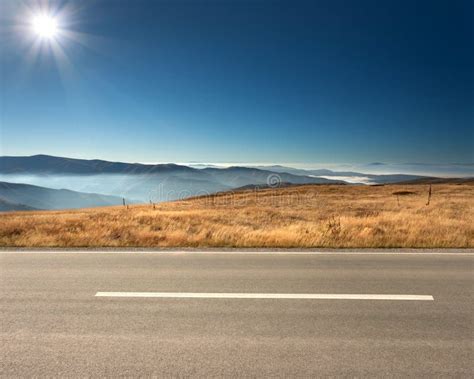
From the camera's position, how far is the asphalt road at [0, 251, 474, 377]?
3430 millimetres

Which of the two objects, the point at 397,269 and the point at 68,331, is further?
the point at 397,269

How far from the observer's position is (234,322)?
4.35 meters

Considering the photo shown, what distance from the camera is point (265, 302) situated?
16.5 ft

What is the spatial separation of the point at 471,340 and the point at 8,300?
6.75 meters

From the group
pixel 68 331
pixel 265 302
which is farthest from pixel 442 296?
pixel 68 331

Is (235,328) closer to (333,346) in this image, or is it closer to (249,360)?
(249,360)

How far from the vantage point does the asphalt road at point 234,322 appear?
11.3ft

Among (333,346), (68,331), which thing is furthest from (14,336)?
(333,346)

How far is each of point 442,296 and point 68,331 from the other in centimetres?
577

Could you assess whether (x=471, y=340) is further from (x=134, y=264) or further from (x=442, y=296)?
(x=134, y=264)

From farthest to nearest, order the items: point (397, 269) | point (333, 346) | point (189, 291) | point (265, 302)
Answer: point (397, 269) < point (189, 291) < point (265, 302) < point (333, 346)

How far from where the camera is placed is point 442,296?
527 cm

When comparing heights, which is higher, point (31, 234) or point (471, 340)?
point (471, 340)

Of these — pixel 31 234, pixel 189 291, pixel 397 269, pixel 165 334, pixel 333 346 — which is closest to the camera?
pixel 333 346
